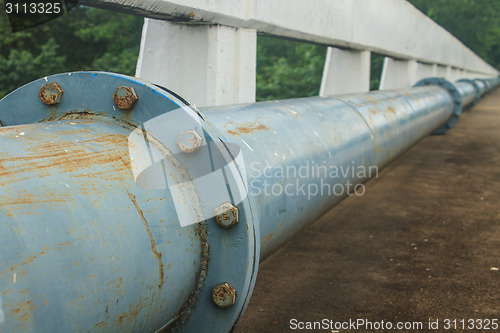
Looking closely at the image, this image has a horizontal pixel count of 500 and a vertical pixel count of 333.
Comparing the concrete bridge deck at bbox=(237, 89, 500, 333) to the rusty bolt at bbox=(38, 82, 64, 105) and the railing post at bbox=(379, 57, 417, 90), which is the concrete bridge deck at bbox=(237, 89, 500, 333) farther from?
the railing post at bbox=(379, 57, 417, 90)

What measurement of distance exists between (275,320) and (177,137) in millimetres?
1196

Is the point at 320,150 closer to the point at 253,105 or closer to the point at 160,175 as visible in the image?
the point at 253,105

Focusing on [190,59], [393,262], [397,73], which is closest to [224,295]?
[393,262]

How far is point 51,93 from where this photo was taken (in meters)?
1.11

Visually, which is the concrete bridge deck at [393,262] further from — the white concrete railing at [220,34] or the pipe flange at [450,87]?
the pipe flange at [450,87]

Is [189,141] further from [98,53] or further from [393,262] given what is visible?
[98,53]

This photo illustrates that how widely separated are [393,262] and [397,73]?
245 inches

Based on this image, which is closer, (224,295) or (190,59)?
(224,295)

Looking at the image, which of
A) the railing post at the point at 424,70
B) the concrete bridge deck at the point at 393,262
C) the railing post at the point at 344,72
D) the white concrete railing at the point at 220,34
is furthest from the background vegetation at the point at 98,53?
the concrete bridge deck at the point at 393,262

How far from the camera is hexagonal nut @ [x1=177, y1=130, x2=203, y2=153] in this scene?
1.04m

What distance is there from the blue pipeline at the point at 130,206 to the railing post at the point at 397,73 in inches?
250

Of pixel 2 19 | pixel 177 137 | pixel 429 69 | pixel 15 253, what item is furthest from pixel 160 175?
pixel 2 19

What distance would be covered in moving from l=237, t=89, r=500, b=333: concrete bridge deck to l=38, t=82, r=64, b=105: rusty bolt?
1.22 metres

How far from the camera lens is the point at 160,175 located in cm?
101
